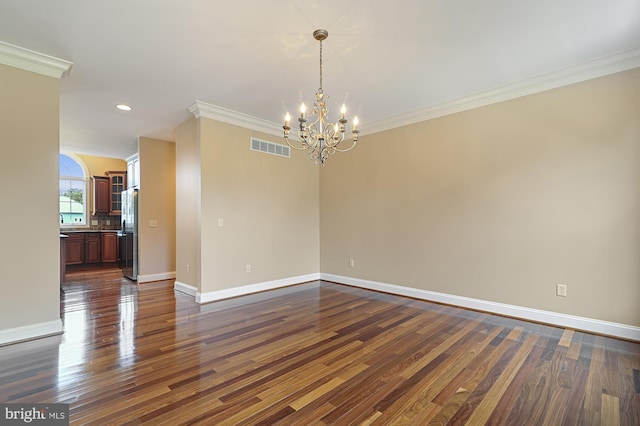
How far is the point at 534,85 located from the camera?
11.5 ft

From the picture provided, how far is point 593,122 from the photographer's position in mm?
3182

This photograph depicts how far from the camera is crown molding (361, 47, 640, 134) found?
3014mm

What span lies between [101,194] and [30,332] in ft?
19.6

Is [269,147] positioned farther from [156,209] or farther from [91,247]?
[91,247]

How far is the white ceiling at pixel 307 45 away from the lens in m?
2.32

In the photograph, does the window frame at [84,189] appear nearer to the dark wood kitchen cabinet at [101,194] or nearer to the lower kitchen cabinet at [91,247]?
the dark wood kitchen cabinet at [101,194]

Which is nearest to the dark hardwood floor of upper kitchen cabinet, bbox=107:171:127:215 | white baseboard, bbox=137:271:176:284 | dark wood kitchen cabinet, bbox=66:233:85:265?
white baseboard, bbox=137:271:176:284

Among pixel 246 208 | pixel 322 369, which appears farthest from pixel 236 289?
pixel 322 369

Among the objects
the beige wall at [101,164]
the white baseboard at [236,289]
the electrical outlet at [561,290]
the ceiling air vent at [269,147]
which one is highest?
the beige wall at [101,164]

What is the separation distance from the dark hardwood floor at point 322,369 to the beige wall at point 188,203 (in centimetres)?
101

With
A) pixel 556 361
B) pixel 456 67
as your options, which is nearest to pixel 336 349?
pixel 556 361

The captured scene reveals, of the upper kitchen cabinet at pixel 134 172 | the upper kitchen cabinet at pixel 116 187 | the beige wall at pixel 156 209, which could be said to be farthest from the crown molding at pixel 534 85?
the upper kitchen cabinet at pixel 116 187
